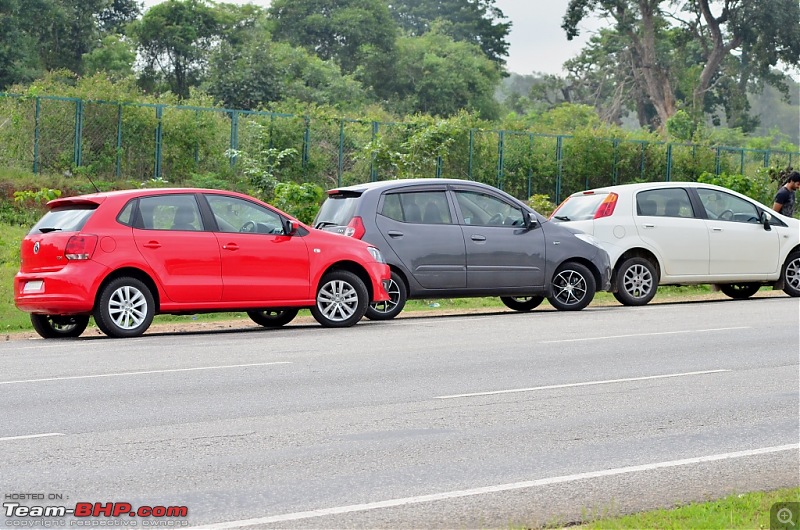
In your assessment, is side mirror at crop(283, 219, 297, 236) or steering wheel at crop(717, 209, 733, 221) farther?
steering wheel at crop(717, 209, 733, 221)

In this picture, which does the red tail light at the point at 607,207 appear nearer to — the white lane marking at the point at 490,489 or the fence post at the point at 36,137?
the white lane marking at the point at 490,489

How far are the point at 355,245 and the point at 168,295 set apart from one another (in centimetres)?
246

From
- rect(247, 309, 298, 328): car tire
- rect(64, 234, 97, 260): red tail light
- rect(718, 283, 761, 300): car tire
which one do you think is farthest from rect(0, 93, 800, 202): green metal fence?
rect(64, 234, 97, 260): red tail light

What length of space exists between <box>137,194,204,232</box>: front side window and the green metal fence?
45.5 ft

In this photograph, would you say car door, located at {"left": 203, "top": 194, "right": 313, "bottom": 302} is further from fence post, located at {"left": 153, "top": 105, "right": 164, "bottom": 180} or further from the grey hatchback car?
fence post, located at {"left": 153, "top": 105, "right": 164, "bottom": 180}

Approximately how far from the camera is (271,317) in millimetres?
16422

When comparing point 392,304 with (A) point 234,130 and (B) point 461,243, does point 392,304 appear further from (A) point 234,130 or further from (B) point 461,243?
(A) point 234,130

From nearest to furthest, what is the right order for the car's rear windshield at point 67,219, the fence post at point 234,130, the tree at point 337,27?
the car's rear windshield at point 67,219
the fence post at point 234,130
the tree at point 337,27

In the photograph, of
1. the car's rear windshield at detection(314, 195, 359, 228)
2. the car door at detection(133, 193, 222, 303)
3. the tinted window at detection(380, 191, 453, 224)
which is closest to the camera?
the car door at detection(133, 193, 222, 303)

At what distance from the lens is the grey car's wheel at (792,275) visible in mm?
20188

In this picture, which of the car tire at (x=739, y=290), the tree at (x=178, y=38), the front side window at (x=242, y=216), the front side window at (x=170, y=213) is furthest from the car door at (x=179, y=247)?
the tree at (x=178, y=38)

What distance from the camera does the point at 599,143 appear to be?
3638 centimetres

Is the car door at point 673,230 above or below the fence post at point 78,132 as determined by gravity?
below

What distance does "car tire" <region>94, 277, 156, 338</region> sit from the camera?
13.8 m
